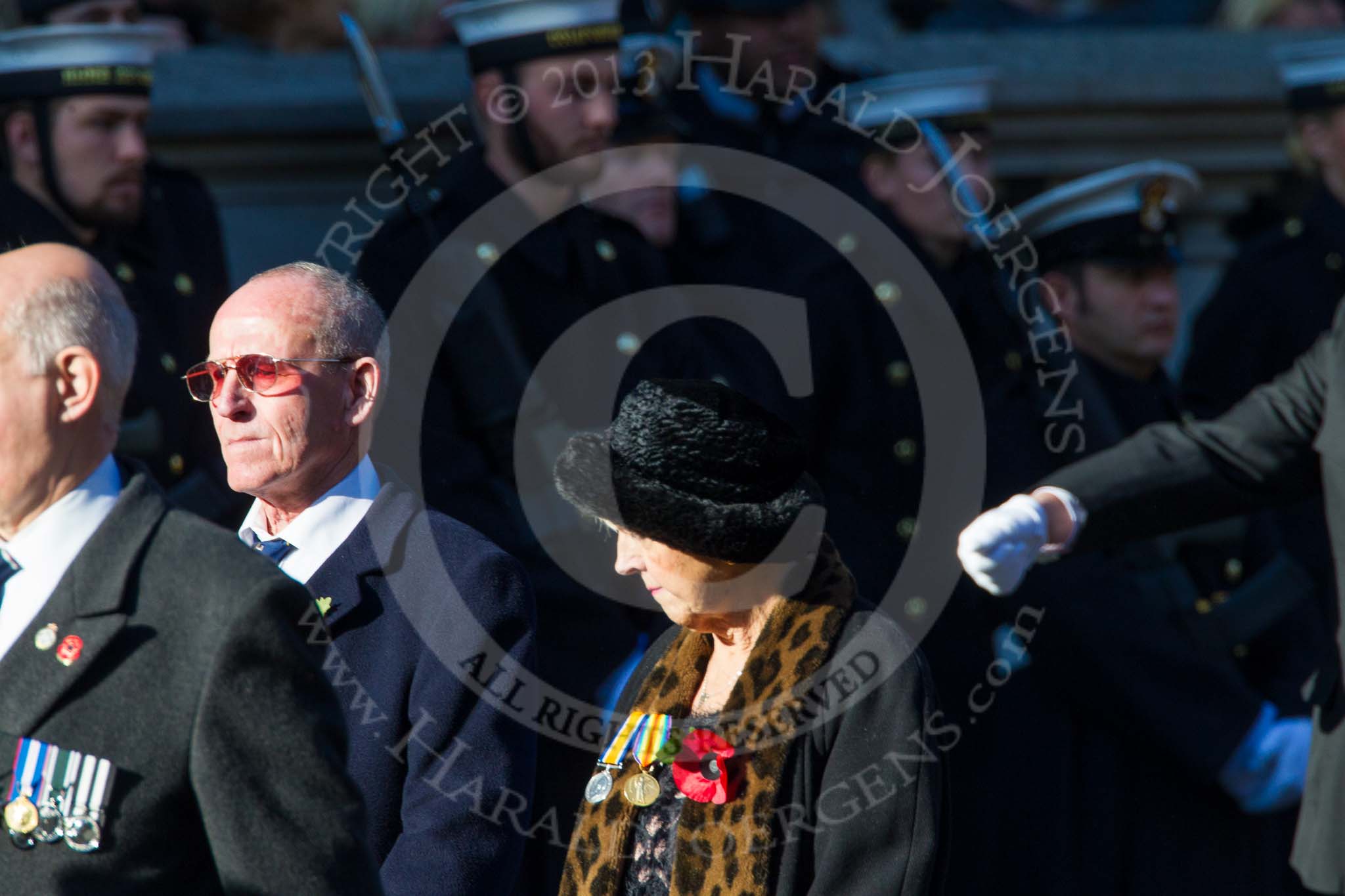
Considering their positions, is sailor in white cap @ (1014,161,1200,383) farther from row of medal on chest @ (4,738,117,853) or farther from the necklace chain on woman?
row of medal on chest @ (4,738,117,853)

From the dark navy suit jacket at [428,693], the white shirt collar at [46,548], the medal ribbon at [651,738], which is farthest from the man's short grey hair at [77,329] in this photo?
the medal ribbon at [651,738]

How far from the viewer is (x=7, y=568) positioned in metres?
2.50

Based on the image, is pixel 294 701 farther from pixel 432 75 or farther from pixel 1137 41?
pixel 1137 41

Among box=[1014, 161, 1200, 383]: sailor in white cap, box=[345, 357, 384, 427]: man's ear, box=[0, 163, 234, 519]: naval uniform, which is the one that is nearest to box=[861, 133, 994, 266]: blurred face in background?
box=[1014, 161, 1200, 383]: sailor in white cap

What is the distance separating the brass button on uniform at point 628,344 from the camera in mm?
4914

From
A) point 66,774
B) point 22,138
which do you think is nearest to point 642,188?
point 22,138

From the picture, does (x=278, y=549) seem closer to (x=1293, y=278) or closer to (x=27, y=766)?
(x=27, y=766)

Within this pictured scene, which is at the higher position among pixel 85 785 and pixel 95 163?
pixel 95 163

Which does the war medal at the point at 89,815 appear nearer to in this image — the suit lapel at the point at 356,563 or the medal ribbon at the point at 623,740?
the suit lapel at the point at 356,563

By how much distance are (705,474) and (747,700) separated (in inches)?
14.1

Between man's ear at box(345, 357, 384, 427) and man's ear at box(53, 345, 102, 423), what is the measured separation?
2.40ft

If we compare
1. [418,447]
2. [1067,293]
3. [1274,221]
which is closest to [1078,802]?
[1067,293]

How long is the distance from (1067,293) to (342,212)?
2.01 meters

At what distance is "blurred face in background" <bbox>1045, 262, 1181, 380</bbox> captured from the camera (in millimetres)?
5297
